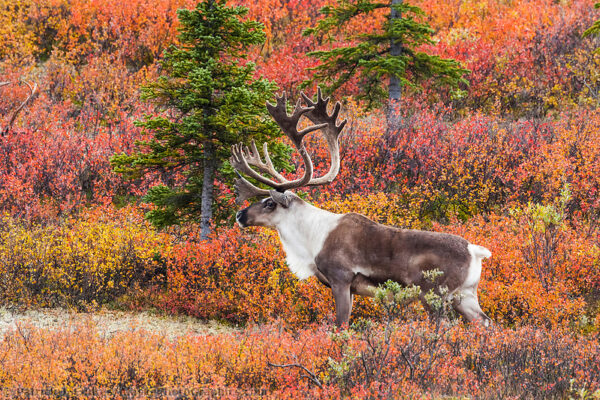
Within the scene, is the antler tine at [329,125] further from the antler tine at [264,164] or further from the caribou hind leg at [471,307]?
the caribou hind leg at [471,307]

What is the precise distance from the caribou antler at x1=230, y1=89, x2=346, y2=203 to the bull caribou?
0.6 inches

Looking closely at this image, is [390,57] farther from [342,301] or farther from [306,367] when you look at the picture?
[306,367]

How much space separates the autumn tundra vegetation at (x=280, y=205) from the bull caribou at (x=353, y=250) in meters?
0.14

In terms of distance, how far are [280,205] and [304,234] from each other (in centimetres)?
50

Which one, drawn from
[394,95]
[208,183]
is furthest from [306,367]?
[394,95]

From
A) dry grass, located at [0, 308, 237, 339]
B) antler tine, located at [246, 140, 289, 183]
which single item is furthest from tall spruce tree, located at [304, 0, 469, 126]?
dry grass, located at [0, 308, 237, 339]

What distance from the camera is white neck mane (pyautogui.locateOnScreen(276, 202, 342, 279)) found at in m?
6.54

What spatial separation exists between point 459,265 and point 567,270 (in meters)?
2.75

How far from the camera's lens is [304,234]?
6.66 m

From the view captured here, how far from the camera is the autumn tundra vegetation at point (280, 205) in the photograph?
16.3 ft

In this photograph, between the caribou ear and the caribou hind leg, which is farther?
the caribou ear

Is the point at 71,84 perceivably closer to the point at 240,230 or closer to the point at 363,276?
the point at 240,230

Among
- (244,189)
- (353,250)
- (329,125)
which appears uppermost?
(329,125)

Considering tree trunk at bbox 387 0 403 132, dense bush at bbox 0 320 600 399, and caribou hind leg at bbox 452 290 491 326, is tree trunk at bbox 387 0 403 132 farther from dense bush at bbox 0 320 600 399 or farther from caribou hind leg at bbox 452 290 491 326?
dense bush at bbox 0 320 600 399
